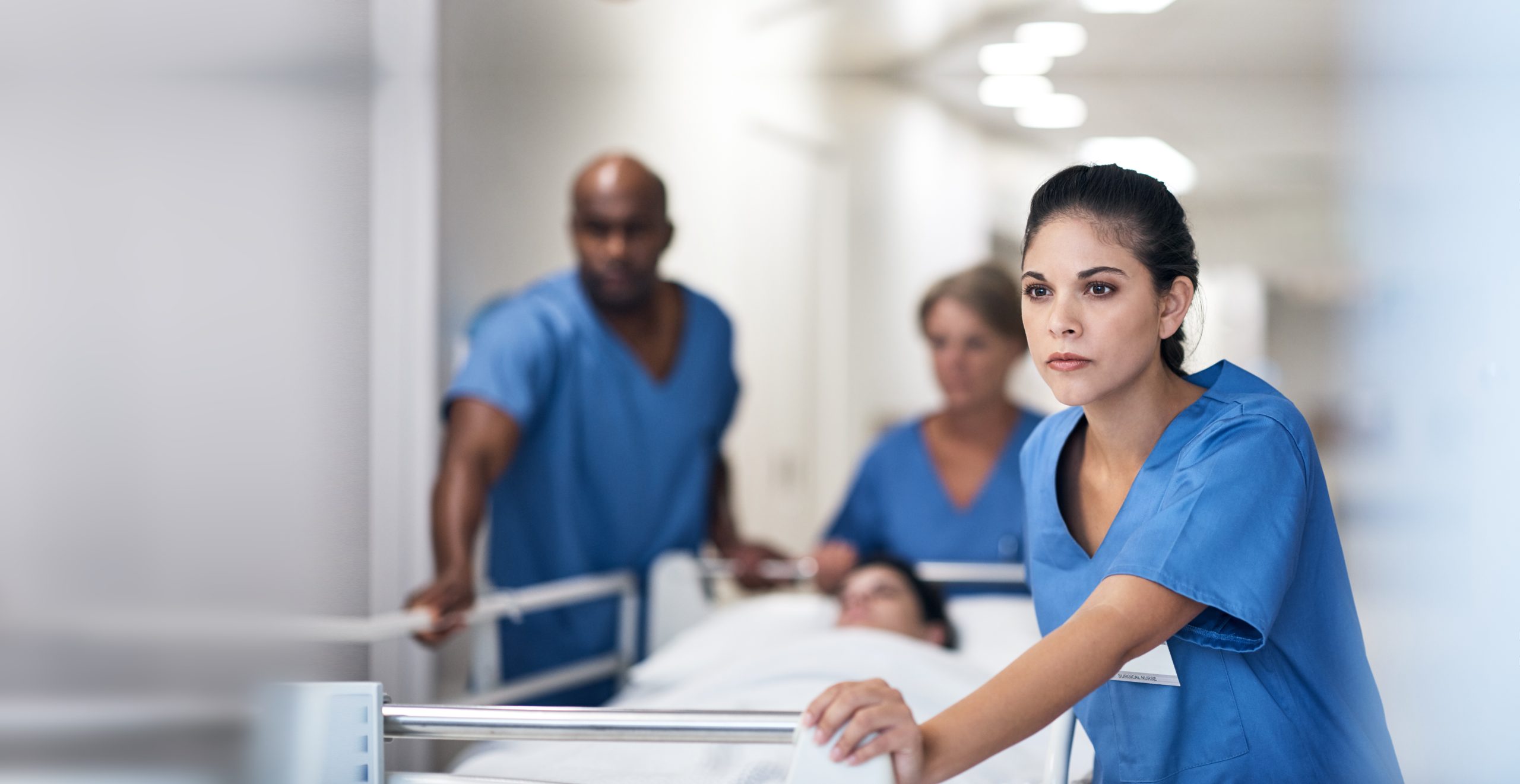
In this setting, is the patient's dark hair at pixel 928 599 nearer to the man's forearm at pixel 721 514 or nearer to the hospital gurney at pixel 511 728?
the man's forearm at pixel 721 514

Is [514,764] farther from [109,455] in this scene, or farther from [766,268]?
[766,268]

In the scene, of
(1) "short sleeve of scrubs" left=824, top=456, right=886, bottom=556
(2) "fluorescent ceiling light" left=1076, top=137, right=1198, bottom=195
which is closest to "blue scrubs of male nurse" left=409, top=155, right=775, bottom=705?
(1) "short sleeve of scrubs" left=824, top=456, right=886, bottom=556

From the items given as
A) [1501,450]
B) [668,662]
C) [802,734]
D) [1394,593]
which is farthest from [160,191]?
[668,662]

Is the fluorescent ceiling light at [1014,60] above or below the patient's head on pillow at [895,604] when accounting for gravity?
above

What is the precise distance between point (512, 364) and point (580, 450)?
0.24 metres

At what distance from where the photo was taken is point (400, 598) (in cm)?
176

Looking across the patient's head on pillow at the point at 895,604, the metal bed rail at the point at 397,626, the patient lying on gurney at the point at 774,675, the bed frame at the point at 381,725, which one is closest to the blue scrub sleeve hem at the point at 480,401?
the metal bed rail at the point at 397,626

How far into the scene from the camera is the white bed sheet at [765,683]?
3.77 ft

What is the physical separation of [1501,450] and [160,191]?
717 millimetres

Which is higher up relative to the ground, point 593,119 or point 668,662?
point 593,119

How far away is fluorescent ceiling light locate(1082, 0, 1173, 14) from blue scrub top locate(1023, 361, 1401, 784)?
1.81m

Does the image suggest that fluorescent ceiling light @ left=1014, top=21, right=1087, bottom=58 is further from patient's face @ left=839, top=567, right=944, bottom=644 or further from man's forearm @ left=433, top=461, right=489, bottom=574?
man's forearm @ left=433, top=461, right=489, bottom=574

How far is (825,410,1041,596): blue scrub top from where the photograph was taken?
7.17 feet

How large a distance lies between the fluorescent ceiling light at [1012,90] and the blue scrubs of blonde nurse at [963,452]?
3.17ft
